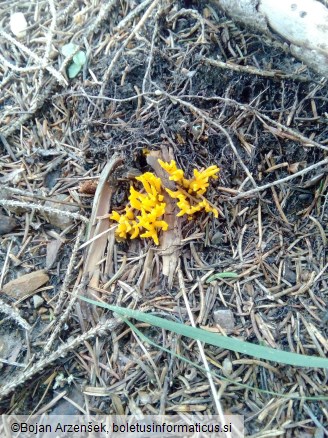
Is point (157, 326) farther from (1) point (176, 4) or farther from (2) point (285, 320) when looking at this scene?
(1) point (176, 4)

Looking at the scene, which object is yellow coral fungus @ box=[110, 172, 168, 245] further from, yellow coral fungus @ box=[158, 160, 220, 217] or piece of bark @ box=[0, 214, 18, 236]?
piece of bark @ box=[0, 214, 18, 236]

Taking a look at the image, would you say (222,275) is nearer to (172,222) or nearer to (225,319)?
(225,319)

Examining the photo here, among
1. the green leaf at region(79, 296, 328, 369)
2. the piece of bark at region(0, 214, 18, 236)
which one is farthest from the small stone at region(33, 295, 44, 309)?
the green leaf at region(79, 296, 328, 369)

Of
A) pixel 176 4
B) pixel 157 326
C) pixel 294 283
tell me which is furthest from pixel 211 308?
pixel 176 4

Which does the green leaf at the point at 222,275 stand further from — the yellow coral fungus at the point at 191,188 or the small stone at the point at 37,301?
the small stone at the point at 37,301

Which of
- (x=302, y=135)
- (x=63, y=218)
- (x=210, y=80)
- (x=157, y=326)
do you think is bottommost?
(x=157, y=326)
